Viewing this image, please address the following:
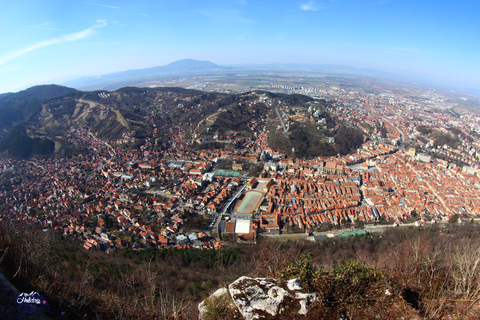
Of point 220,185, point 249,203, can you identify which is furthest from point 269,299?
point 220,185

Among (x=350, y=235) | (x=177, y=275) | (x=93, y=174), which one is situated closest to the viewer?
(x=177, y=275)

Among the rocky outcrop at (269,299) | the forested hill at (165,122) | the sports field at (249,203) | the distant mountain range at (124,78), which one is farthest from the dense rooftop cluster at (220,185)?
the distant mountain range at (124,78)

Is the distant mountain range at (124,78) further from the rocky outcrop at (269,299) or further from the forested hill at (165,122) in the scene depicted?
the rocky outcrop at (269,299)

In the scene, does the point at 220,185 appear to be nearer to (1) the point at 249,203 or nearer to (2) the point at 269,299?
(1) the point at 249,203

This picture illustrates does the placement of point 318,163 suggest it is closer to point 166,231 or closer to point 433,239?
point 433,239

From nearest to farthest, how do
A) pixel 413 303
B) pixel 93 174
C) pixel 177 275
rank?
pixel 413 303
pixel 177 275
pixel 93 174

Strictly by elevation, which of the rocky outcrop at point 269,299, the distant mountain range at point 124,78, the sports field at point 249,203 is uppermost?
the distant mountain range at point 124,78

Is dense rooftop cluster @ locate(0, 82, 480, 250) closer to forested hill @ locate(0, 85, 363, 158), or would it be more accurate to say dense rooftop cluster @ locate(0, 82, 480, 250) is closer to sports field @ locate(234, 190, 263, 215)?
sports field @ locate(234, 190, 263, 215)

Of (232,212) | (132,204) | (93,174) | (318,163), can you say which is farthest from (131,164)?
(318,163)
